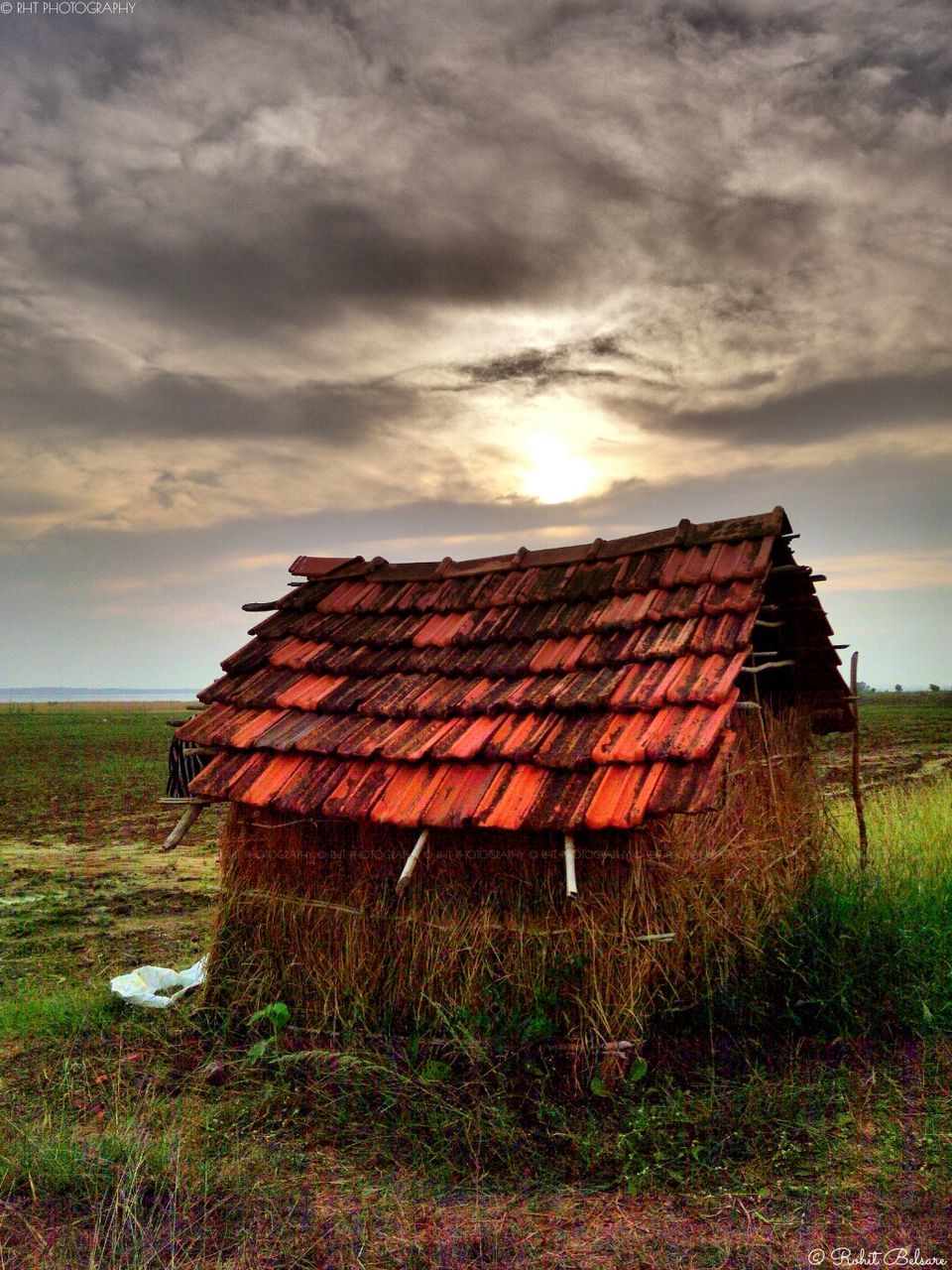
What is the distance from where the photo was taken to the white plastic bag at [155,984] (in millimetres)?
6828

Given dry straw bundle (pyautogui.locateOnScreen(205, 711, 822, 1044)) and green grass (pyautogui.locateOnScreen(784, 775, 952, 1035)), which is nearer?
dry straw bundle (pyautogui.locateOnScreen(205, 711, 822, 1044))

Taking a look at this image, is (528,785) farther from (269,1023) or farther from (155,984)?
(155,984)

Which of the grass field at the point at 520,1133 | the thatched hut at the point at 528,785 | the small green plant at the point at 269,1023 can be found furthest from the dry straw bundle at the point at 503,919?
the grass field at the point at 520,1133

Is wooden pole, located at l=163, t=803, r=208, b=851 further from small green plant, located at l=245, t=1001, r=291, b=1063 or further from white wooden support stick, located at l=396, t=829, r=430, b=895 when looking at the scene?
white wooden support stick, located at l=396, t=829, r=430, b=895

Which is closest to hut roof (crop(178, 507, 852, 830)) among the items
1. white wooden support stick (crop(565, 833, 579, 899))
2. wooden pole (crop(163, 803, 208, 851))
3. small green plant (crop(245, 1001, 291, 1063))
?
white wooden support stick (crop(565, 833, 579, 899))

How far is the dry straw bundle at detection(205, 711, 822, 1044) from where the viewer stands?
17.0 ft

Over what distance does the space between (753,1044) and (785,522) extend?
3397mm

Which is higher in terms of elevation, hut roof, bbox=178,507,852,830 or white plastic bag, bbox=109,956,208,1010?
hut roof, bbox=178,507,852,830

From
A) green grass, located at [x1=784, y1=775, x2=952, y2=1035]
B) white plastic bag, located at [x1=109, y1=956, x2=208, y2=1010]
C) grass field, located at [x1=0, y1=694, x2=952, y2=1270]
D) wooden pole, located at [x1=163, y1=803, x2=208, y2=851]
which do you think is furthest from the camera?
white plastic bag, located at [x1=109, y1=956, x2=208, y2=1010]

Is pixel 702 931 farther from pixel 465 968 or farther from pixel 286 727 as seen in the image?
pixel 286 727

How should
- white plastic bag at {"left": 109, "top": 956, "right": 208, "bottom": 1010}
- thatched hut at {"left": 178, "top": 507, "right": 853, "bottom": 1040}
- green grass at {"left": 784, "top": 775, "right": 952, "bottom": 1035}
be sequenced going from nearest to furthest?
1. thatched hut at {"left": 178, "top": 507, "right": 853, "bottom": 1040}
2. green grass at {"left": 784, "top": 775, "right": 952, "bottom": 1035}
3. white plastic bag at {"left": 109, "top": 956, "right": 208, "bottom": 1010}

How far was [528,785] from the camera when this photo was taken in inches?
206

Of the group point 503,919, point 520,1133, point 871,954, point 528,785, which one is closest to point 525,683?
point 528,785

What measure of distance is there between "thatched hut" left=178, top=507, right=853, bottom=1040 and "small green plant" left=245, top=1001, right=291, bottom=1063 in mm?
176
